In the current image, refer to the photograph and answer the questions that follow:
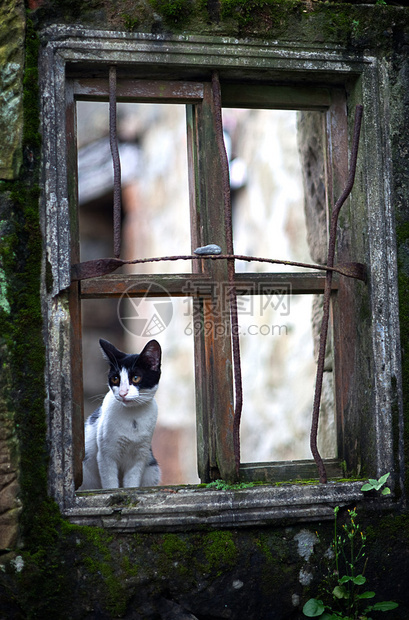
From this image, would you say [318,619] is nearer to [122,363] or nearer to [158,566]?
[158,566]

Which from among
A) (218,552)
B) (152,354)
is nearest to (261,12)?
(152,354)

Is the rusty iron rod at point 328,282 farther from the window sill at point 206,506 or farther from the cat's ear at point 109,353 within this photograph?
the cat's ear at point 109,353

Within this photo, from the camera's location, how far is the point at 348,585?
205 cm

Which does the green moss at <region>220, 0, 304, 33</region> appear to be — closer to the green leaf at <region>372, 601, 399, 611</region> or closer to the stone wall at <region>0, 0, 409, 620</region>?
the stone wall at <region>0, 0, 409, 620</region>

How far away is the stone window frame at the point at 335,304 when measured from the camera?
6.58 feet

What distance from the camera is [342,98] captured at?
238 centimetres

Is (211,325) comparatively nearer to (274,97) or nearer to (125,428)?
(125,428)

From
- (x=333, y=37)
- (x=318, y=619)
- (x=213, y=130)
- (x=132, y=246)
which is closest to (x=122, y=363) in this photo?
(x=213, y=130)

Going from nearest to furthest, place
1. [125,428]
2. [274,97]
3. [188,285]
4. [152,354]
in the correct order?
[188,285], [274,97], [125,428], [152,354]

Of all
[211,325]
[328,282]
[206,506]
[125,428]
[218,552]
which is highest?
[328,282]

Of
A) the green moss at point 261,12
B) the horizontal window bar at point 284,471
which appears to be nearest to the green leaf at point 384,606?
the horizontal window bar at point 284,471

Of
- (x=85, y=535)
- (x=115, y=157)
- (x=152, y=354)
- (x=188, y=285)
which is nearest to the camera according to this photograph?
(x=85, y=535)

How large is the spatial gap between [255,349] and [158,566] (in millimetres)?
3760

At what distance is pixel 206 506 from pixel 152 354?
2.79ft
